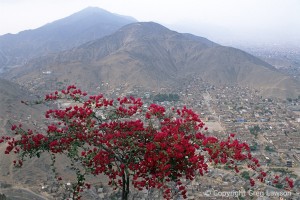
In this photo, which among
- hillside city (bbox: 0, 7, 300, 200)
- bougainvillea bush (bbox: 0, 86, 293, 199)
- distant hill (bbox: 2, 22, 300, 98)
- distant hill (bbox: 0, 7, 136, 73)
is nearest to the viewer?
bougainvillea bush (bbox: 0, 86, 293, 199)

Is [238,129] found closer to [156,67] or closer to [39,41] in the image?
[156,67]

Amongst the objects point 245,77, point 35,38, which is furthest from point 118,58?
point 35,38

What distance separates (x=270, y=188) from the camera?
28.5 metres

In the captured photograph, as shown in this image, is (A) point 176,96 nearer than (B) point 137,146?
No

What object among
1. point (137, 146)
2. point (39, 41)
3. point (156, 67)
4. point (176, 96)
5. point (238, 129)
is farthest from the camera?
point (39, 41)

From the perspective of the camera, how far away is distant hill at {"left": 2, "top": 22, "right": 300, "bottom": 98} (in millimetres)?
77688

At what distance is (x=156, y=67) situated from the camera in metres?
89.1

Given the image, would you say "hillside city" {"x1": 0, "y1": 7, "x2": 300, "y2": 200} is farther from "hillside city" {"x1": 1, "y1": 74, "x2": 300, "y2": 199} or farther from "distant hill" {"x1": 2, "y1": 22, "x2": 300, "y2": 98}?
"distant hill" {"x1": 2, "y1": 22, "x2": 300, "y2": 98}

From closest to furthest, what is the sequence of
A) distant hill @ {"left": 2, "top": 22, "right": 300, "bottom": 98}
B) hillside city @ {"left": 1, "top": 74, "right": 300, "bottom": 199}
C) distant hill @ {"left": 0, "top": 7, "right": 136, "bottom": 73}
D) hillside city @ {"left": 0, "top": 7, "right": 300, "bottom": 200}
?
hillside city @ {"left": 0, "top": 7, "right": 300, "bottom": 200} → hillside city @ {"left": 1, "top": 74, "right": 300, "bottom": 199} → distant hill @ {"left": 2, "top": 22, "right": 300, "bottom": 98} → distant hill @ {"left": 0, "top": 7, "right": 136, "bottom": 73}

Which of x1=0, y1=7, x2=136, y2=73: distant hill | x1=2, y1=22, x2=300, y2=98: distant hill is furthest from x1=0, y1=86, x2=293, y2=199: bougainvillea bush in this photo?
x1=0, y1=7, x2=136, y2=73: distant hill

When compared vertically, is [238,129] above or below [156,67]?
below

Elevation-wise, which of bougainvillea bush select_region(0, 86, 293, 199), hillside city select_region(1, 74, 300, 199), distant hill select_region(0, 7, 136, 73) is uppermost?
distant hill select_region(0, 7, 136, 73)

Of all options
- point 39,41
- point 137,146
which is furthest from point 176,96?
point 39,41

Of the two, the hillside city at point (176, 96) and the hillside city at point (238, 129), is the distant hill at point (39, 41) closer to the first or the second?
the hillside city at point (176, 96)
